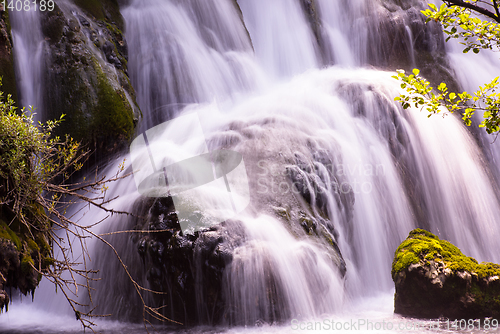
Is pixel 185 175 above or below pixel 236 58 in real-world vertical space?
below

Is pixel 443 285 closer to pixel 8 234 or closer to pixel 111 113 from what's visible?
pixel 8 234

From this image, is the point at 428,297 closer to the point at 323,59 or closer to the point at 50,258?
the point at 50,258

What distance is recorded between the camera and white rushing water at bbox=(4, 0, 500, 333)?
5.58 meters

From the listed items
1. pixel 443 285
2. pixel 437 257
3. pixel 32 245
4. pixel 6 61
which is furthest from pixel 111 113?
pixel 443 285

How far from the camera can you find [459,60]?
589 inches

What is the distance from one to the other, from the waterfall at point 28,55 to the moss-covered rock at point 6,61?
0.53 m

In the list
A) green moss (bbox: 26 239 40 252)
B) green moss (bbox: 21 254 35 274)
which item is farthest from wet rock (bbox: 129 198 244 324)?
green moss (bbox: 21 254 35 274)

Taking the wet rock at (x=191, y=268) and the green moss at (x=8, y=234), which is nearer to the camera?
the green moss at (x=8, y=234)

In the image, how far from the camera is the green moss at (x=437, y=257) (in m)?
5.63

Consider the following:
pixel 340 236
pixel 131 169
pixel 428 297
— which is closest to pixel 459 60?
pixel 340 236

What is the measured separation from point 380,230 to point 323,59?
877 cm

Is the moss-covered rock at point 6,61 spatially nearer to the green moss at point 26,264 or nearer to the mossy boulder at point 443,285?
the green moss at point 26,264

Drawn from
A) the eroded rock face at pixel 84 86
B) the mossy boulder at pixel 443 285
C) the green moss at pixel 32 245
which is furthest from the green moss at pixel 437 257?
the eroded rock face at pixel 84 86

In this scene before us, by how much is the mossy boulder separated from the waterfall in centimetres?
735
